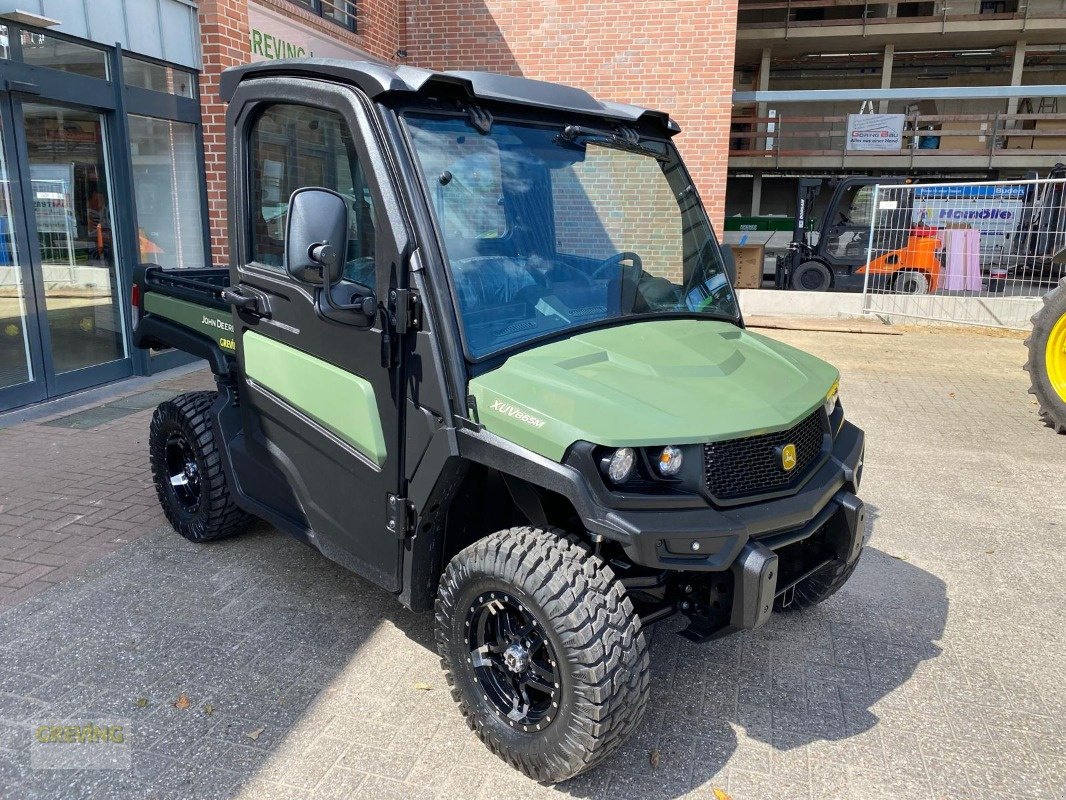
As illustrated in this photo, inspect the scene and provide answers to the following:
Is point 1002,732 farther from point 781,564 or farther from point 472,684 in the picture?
point 472,684

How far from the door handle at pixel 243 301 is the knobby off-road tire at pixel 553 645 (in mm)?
1414

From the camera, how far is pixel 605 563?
8.43ft

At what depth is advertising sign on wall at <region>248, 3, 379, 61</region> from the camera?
8.75m

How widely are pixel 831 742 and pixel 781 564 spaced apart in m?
0.63

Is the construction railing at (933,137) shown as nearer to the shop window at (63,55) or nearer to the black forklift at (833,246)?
the black forklift at (833,246)

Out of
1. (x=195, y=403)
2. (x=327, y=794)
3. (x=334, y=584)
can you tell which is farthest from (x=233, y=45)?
(x=327, y=794)

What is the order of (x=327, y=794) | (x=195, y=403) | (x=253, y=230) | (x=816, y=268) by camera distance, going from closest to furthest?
(x=327, y=794) → (x=253, y=230) → (x=195, y=403) → (x=816, y=268)

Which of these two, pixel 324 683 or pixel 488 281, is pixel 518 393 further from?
pixel 324 683

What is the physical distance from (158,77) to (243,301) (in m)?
5.99

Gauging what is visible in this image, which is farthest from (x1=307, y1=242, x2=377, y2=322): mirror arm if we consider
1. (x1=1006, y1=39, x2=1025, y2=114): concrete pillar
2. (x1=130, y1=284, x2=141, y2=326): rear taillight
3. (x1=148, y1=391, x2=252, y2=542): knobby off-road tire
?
(x1=1006, y1=39, x2=1025, y2=114): concrete pillar

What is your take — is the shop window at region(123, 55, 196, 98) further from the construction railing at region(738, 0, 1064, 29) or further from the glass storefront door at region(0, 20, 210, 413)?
the construction railing at region(738, 0, 1064, 29)

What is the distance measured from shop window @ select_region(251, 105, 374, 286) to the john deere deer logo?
151 centimetres

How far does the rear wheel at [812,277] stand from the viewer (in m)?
16.3

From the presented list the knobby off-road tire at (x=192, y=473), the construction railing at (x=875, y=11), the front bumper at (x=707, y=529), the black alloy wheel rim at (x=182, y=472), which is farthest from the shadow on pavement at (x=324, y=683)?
the construction railing at (x=875, y=11)
